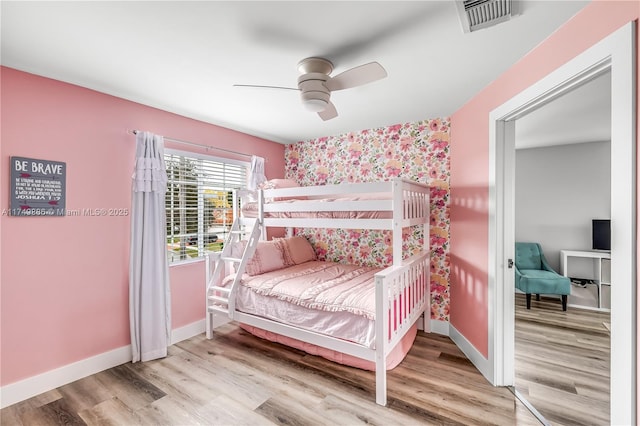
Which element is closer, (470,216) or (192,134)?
(470,216)

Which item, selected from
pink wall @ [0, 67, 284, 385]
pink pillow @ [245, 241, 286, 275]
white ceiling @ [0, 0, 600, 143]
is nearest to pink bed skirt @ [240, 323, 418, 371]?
pink pillow @ [245, 241, 286, 275]

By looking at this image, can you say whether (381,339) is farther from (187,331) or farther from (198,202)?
(198,202)

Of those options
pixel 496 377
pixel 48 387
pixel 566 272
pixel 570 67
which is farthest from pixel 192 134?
pixel 566 272

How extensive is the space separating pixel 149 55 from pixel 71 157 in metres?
1.15

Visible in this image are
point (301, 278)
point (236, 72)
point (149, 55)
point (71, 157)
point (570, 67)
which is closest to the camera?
point (570, 67)

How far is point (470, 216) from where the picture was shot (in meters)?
2.65

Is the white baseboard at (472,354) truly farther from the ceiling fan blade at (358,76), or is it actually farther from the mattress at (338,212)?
the ceiling fan blade at (358,76)

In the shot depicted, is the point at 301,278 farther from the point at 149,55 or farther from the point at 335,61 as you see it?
the point at 149,55

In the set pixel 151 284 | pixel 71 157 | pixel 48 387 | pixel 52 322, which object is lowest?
pixel 48 387

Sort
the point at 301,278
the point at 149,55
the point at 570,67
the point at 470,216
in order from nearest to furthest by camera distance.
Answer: the point at 570,67 < the point at 149,55 < the point at 470,216 < the point at 301,278

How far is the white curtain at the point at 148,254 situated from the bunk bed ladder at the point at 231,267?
1.58 ft

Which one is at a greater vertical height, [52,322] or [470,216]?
[470,216]

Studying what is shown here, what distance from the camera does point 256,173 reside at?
150 inches

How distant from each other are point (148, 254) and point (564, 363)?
12.9ft
